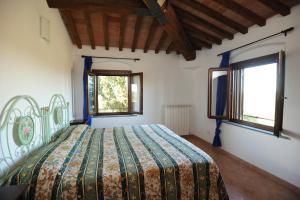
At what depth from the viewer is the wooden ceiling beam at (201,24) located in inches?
126

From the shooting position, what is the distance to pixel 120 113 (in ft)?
15.1

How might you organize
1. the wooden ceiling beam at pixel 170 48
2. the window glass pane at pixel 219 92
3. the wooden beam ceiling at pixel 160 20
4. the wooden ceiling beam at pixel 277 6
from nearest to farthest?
the wooden ceiling beam at pixel 277 6 → the wooden beam ceiling at pixel 160 20 → the window glass pane at pixel 219 92 → the wooden ceiling beam at pixel 170 48

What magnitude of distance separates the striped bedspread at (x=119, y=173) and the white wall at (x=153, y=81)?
8.51 feet

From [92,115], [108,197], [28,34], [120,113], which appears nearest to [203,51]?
[120,113]

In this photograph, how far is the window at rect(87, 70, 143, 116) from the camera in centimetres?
441

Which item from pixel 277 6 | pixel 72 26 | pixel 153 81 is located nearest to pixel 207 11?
pixel 277 6

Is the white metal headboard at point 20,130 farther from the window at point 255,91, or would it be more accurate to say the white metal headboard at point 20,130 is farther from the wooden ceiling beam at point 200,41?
the wooden ceiling beam at point 200,41

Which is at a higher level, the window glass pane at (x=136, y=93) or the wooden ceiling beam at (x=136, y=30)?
the wooden ceiling beam at (x=136, y=30)

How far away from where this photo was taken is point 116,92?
4.62 metres

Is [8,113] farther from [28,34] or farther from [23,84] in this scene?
[28,34]

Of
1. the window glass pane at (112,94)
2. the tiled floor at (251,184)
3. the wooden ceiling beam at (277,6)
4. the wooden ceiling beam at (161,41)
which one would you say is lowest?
the tiled floor at (251,184)

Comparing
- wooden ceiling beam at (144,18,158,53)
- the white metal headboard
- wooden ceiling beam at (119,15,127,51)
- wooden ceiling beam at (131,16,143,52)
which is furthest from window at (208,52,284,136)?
the white metal headboard

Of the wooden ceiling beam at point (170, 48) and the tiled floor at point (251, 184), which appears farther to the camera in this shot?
the wooden ceiling beam at point (170, 48)

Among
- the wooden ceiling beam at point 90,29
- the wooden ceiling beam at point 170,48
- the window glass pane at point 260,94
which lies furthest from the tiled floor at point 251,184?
the wooden ceiling beam at point 90,29
